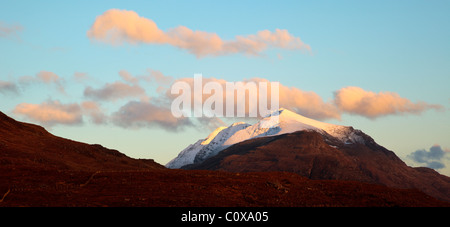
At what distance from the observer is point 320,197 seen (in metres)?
45.7

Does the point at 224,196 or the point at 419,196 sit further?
the point at 419,196

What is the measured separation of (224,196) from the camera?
43.6 meters

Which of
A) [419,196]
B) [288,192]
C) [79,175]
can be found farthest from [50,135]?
[419,196]
